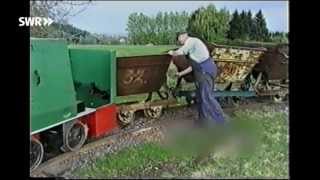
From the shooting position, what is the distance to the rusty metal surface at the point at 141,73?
359 cm

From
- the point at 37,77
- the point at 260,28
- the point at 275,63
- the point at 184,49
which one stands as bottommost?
the point at 37,77

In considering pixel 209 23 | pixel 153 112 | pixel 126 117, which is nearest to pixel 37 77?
pixel 126 117

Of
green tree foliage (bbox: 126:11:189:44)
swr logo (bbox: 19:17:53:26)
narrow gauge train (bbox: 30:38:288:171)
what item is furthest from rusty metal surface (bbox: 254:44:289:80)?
swr logo (bbox: 19:17:53:26)

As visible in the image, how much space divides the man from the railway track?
0.08 m

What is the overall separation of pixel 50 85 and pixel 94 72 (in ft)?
1.12

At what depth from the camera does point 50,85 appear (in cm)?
359

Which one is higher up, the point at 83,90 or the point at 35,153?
the point at 83,90

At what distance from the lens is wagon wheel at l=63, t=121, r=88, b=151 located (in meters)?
3.66

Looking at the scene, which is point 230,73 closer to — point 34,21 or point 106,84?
point 106,84

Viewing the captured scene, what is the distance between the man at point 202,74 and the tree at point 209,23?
2.5 inches

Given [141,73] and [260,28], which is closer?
Result: [260,28]

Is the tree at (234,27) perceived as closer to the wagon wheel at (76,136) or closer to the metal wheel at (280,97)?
the metal wheel at (280,97)
